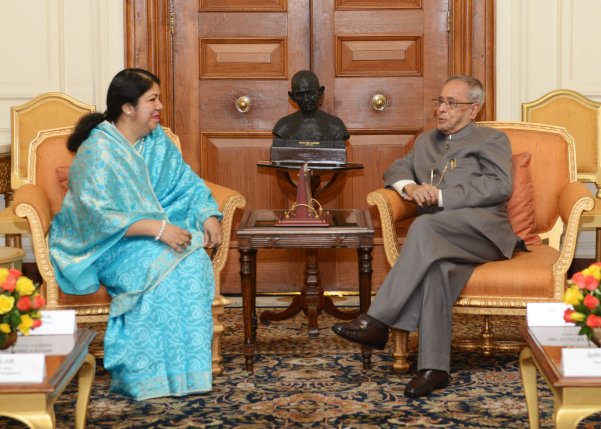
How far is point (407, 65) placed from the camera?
234 inches

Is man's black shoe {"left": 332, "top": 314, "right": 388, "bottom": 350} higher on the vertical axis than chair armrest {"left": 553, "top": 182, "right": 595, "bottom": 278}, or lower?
lower

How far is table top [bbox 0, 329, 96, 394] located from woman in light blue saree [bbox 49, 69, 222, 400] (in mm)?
630

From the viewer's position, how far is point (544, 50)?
6.05 metres

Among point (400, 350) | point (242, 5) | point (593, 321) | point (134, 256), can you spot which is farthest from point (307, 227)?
point (242, 5)

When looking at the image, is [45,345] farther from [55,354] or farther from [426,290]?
[426,290]

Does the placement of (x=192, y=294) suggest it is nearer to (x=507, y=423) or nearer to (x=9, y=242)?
(x=507, y=423)

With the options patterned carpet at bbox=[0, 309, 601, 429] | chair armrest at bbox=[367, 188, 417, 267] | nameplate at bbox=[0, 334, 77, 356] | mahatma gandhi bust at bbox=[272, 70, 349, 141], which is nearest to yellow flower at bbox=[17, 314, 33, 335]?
nameplate at bbox=[0, 334, 77, 356]

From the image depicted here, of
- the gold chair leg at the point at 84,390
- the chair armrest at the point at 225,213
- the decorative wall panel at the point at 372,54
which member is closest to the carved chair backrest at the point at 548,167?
the decorative wall panel at the point at 372,54

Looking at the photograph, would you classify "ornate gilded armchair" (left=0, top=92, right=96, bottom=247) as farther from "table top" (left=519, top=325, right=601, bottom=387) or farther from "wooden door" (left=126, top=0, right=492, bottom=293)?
"table top" (left=519, top=325, right=601, bottom=387)

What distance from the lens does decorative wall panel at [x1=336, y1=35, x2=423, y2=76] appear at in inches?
233

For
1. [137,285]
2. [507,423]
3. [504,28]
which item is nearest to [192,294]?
[137,285]

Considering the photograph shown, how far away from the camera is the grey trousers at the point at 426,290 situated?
407cm

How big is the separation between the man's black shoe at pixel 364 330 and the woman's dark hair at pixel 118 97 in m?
1.25

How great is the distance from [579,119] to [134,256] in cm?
299
